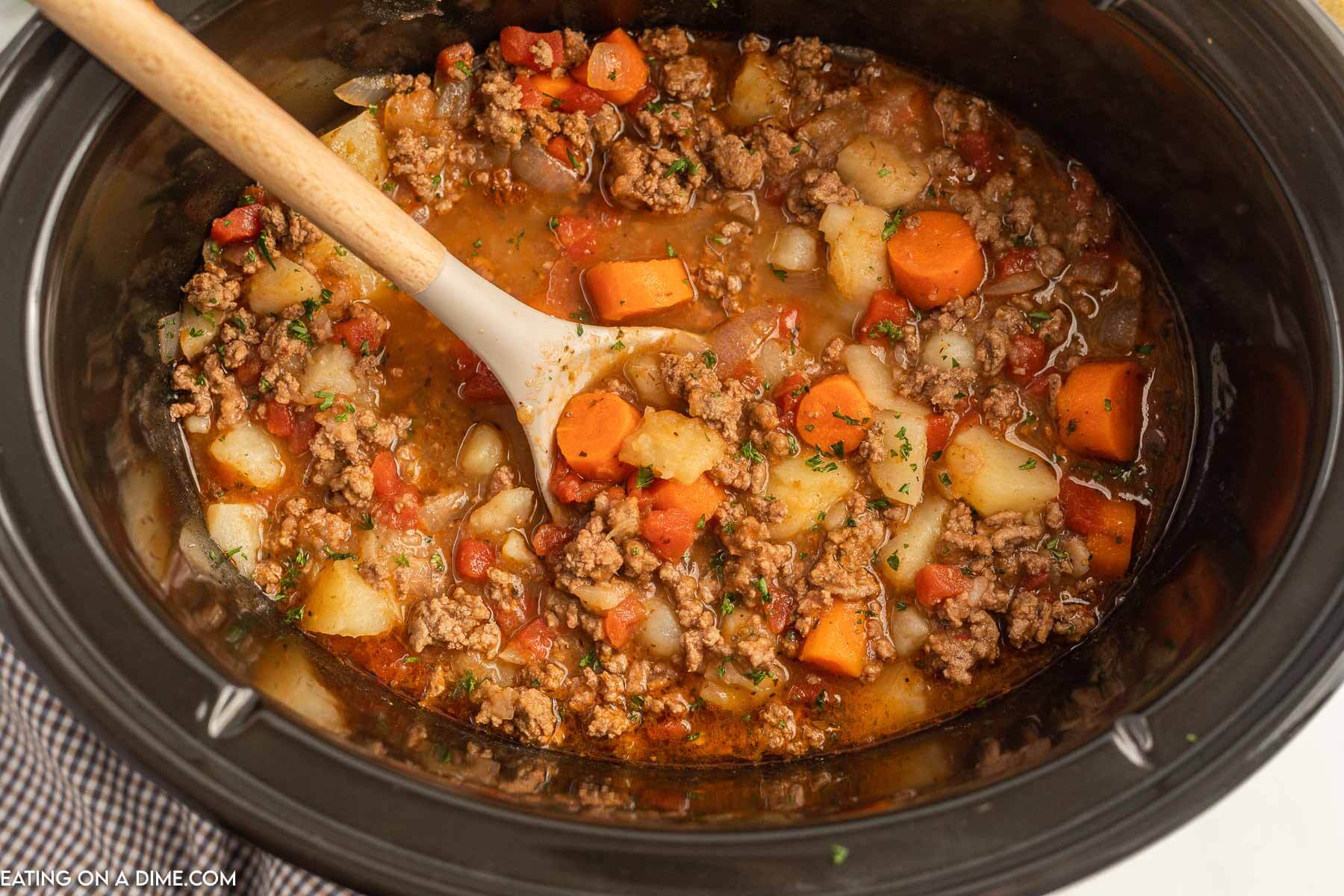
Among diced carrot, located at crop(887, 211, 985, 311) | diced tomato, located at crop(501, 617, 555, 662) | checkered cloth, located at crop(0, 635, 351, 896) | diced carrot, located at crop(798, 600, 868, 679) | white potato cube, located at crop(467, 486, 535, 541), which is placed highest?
diced carrot, located at crop(887, 211, 985, 311)

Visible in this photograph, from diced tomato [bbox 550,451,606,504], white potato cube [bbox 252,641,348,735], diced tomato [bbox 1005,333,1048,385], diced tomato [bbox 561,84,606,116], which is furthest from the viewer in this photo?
diced tomato [bbox 561,84,606,116]

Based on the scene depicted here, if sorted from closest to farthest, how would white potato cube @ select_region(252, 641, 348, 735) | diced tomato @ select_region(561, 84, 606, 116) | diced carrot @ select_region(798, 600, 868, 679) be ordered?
1. white potato cube @ select_region(252, 641, 348, 735)
2. diced carrot @ select_region(798, 600, 868, 679)
3. diced tomato @ select_region(561, 84, 606, 116)

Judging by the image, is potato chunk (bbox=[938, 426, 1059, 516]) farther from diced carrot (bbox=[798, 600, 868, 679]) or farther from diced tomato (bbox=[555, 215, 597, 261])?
diced tomato (bbox=[555, 215, 597, 261])

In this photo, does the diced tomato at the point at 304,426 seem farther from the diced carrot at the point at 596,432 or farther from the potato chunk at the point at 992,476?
the potato chunk at the point at 992,476

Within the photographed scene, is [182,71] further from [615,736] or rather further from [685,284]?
[615,736]

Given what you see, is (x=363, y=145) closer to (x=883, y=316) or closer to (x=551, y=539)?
(x=551, y=539)

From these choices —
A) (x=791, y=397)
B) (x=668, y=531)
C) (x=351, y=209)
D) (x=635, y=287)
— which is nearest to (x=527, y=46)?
(x=635, y=287)

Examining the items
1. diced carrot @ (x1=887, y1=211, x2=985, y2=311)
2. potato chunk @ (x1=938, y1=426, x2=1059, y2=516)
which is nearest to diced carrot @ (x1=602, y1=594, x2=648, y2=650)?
potato chunk @ (x1=938, y1=426, x2=1059, y2=516)
